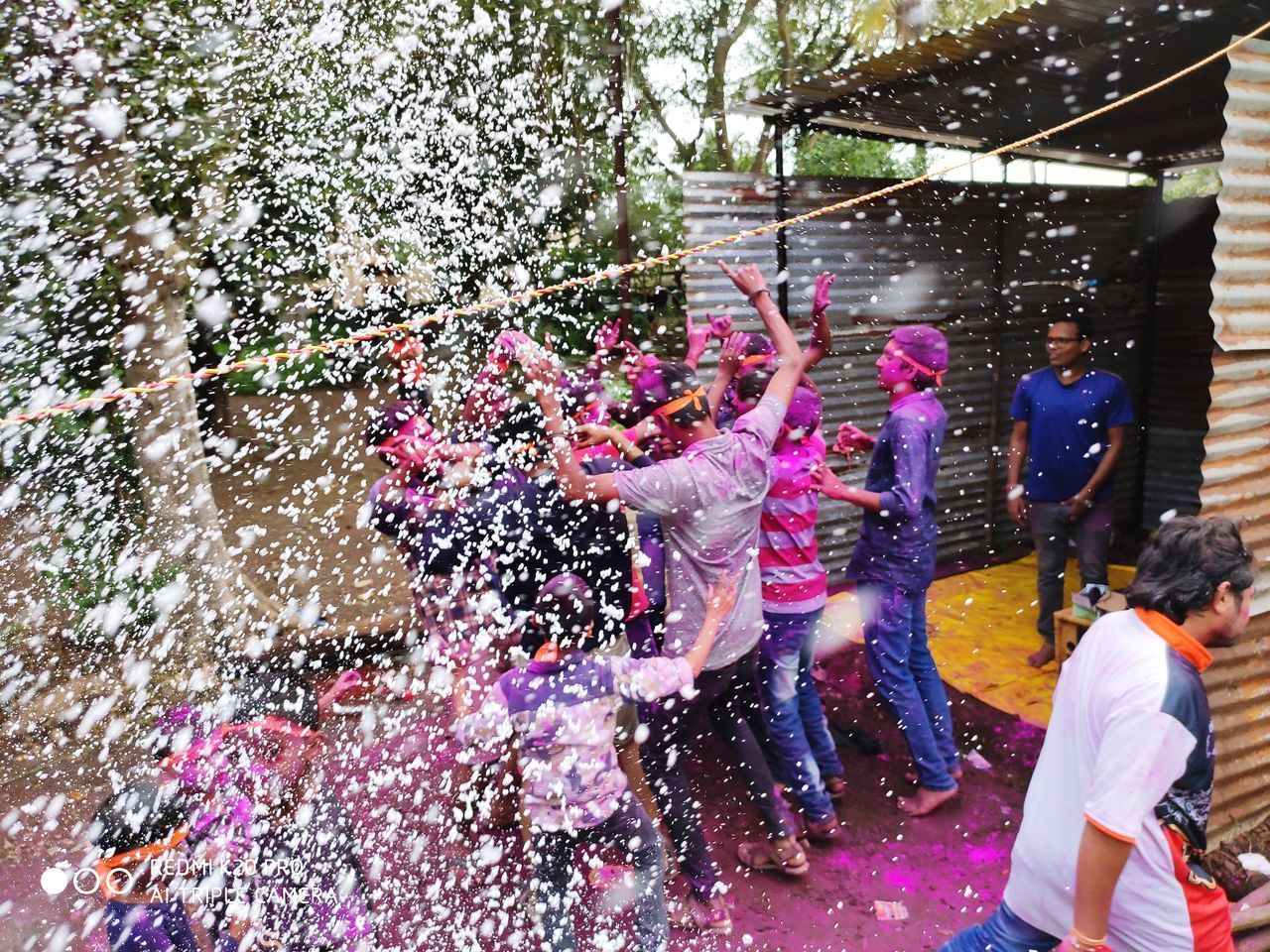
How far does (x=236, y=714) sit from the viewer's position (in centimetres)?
277

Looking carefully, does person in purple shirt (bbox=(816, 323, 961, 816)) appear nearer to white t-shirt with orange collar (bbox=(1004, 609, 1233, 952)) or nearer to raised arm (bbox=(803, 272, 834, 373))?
raised arm (bbox=(803, 272, 834, 373))

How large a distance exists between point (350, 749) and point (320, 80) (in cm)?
631

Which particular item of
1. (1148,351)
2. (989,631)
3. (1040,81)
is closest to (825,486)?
(989,631)

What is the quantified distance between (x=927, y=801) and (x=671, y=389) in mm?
2272

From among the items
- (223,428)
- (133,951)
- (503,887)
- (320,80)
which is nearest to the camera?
(133,951)

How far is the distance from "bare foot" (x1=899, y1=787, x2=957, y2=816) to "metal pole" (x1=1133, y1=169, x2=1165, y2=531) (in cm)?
530

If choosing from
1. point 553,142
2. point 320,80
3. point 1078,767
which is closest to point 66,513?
point 320,80

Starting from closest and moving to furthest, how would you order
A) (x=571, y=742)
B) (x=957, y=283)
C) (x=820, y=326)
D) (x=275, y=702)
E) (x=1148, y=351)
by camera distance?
(x=571, y=742) < (x=275, y=702) < (x=820, y=326) < (x=957, y=283) < (x=1148, y=351)

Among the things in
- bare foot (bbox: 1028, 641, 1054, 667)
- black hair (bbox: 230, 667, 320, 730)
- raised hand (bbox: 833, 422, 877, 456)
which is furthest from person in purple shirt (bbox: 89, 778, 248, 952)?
bare foot (bbox: 1028, 641, 1054, 667)

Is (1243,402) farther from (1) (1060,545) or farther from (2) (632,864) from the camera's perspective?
(2) (632,864)

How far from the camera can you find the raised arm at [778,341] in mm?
3303

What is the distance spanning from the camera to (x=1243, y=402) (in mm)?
3260

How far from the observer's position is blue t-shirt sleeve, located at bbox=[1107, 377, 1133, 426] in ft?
15.6

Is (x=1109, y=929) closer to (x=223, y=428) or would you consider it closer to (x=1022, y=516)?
(x=1022, y=516)
